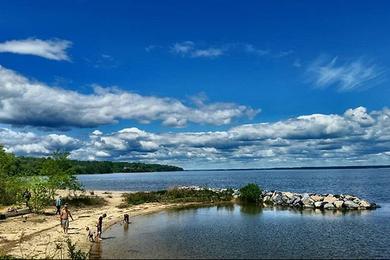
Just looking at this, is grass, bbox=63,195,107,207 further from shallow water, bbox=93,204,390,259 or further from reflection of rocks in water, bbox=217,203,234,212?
reflection of rocks in water, bbox=217,203,234,212

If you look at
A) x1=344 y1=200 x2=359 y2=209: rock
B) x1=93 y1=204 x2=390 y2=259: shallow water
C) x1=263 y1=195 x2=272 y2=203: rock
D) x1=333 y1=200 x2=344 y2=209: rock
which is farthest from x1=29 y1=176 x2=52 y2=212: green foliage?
x1=344 y1=200 x2=359 y2=209: rock

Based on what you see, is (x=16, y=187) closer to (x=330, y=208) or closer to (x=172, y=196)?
(x=172, y=196)

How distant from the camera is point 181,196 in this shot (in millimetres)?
79375

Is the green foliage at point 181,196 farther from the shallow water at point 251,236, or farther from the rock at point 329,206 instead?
the rock at point 329,206

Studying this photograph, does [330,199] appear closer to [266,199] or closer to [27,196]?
[266,199]

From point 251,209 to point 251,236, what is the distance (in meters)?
24.0

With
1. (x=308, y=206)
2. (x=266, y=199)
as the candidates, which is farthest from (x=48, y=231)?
(x=266, y=199)

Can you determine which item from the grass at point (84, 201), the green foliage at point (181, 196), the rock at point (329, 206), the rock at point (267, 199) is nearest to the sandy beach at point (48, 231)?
the grass at point (84, 201)

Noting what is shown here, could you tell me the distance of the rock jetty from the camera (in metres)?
65.6

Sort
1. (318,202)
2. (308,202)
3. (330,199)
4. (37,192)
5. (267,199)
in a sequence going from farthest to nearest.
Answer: (267,199) → (330,199) → (308,202) → (318,202) → (37,192)

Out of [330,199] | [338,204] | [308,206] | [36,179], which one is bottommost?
[308,206]

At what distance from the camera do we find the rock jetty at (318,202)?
65562mm

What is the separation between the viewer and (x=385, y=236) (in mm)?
40719

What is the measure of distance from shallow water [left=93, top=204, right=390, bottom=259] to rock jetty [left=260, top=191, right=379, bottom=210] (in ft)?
18.1
